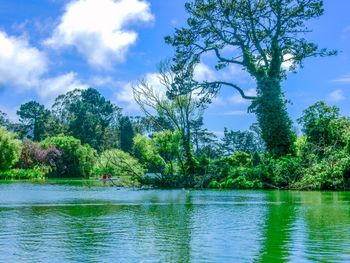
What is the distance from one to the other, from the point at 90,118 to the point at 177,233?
96466mm

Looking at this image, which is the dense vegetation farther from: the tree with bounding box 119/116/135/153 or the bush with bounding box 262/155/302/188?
the tree with bounding box 119/116/135/153

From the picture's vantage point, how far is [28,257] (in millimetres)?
10211

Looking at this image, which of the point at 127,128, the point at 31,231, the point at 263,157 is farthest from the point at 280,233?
the point at 127,128

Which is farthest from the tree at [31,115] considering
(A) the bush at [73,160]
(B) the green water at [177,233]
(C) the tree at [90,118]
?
(B) the green water at [177,233]

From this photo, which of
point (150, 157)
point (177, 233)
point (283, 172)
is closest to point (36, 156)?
point (150, 157)

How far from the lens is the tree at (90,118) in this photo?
108 meters

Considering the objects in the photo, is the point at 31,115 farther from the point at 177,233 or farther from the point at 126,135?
the point at 177,233

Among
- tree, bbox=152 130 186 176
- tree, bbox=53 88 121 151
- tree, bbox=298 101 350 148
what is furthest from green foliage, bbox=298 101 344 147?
tree, bbox=53 88 121 151

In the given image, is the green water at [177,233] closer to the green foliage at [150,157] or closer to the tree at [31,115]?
the green foliage at [150,157]

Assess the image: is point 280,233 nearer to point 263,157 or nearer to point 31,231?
point 31,231

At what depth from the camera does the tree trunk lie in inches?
1558

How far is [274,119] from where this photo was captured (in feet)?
131

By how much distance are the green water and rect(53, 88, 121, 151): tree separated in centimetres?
8762

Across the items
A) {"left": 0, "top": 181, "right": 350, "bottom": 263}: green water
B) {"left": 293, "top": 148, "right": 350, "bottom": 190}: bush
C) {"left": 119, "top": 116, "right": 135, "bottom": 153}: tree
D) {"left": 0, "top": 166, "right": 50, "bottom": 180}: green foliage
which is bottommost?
{"left": 0, "top": 181, "right": 350, "bottom": 263}: green water
